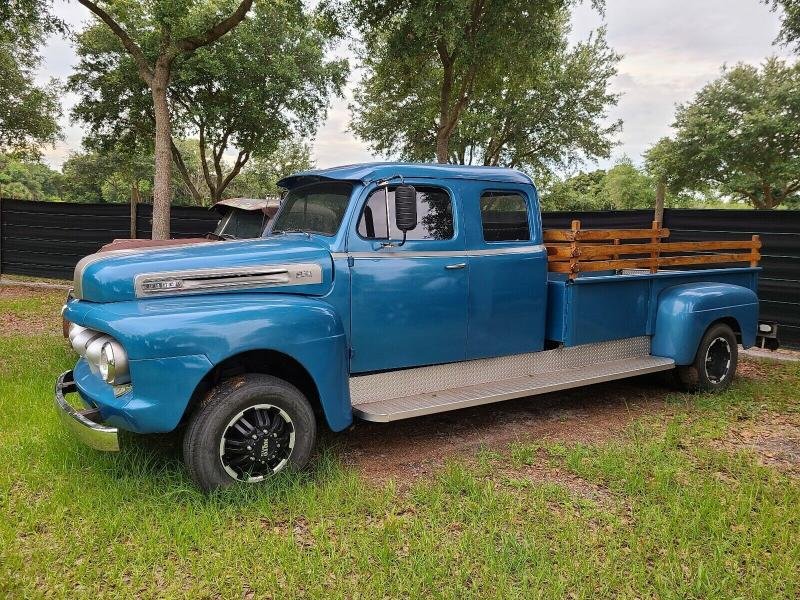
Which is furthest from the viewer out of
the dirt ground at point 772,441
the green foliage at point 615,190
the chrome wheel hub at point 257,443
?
the green foliage at point 615,190

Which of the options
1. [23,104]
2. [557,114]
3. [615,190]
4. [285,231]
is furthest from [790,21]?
[615,190]

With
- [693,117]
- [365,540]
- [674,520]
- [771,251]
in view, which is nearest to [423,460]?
[365,540]

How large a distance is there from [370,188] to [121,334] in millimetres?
1962

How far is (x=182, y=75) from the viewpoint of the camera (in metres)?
16.0

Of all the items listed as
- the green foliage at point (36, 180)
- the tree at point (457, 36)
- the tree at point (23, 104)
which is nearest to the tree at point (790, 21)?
the tree at point (457, 36)

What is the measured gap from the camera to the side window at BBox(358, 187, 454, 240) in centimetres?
432

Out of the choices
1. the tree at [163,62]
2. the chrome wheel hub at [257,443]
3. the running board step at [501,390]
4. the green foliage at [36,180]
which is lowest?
the chrome wheel hub at [257,443]

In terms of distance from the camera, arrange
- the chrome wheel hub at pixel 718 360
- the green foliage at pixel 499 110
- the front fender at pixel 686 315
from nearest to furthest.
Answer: the front fender at pixel 686 315
the chrome wheel hub at pixel 718 360
the green foliage at pixel 499 110

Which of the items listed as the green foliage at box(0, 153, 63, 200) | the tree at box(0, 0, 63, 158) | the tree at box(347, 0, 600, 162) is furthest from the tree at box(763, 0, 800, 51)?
the green foliage at box(0, 153, 63, 200)

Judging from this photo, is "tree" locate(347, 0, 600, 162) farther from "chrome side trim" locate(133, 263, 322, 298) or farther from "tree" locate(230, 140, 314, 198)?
"tree" locate(230, 140, 314, 198)

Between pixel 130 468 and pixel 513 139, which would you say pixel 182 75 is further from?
pixel 130 468

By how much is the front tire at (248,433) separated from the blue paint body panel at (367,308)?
176 mm

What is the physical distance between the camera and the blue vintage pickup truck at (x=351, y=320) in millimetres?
3488

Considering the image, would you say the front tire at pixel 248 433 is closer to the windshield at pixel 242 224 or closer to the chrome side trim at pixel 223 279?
the chrome side trim at pixel 223 279
